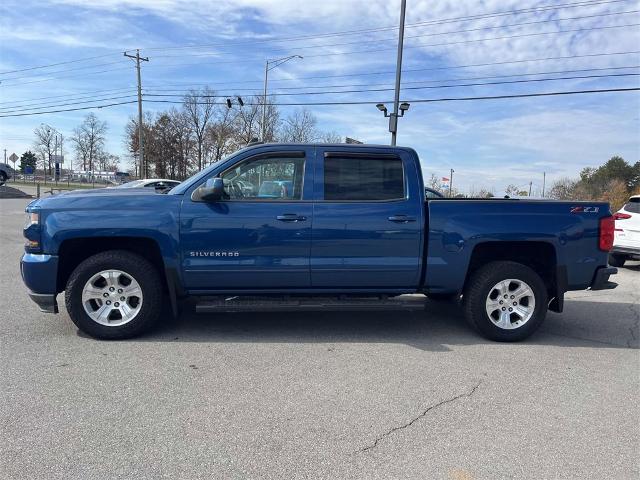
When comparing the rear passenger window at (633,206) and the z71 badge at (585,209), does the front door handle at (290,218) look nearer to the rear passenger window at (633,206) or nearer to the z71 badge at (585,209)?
the z71 badge at (585,209)

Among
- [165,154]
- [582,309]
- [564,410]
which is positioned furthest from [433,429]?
[165,154]

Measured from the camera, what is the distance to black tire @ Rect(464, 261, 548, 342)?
4.94 meters

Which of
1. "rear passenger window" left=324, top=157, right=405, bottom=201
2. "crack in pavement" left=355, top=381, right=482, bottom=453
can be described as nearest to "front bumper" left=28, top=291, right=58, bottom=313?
"rear passenger window" left=324, top=157, right=405, bottom=201

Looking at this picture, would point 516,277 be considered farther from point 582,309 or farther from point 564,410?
point 582,309

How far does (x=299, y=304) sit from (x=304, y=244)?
624 millimetres

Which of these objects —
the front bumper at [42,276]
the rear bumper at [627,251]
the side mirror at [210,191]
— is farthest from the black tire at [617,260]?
the front bumper at [42,276]

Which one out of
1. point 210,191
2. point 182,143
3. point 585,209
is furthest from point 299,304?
point 182,143

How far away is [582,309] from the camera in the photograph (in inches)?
261

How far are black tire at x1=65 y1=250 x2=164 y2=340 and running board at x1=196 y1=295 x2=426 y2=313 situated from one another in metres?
0.47

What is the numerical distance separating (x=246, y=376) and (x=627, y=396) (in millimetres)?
3074

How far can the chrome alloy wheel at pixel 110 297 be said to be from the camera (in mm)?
4602

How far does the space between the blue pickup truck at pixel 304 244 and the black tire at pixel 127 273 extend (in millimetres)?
12

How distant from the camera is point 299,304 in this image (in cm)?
480

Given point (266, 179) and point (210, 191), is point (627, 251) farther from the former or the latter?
point (210, 191)
